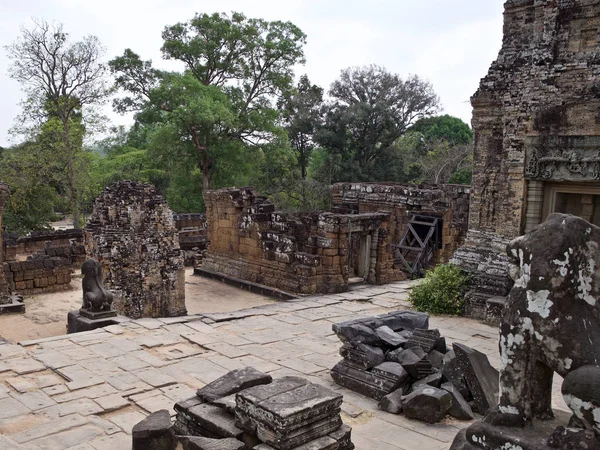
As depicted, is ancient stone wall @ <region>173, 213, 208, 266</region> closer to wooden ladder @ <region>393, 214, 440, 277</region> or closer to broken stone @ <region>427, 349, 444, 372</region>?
wooden ladder @ <region>393, 214, 440, 277</region>

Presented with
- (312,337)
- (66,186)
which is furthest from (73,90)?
(312,337)

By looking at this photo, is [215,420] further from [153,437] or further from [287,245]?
[287,245]

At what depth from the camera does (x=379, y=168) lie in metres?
31.9

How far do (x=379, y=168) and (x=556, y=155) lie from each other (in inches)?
910

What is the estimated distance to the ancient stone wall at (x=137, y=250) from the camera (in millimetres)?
10984

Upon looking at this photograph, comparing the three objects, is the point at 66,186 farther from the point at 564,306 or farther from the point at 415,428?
the point at 564,306

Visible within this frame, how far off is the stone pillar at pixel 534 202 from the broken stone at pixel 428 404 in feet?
16.2

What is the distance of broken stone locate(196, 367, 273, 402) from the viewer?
5.17 meters

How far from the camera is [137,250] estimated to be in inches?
441

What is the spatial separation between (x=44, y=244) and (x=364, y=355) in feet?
57.3

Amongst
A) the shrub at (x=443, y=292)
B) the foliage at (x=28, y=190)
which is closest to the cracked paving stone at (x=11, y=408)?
the shrub at (x=443, y=292)

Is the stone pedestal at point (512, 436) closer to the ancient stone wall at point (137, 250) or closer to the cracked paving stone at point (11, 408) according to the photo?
the cracked paving stone at point (11, 408)

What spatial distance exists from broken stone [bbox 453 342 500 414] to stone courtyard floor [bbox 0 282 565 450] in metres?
0.37

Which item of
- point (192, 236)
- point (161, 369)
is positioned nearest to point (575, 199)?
point (161, 369)
